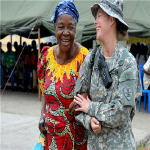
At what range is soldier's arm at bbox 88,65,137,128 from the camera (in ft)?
5.38

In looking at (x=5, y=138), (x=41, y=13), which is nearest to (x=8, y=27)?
(x=41, y=13)

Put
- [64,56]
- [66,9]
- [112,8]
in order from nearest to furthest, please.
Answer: [112,8], [66,9], [64,56]

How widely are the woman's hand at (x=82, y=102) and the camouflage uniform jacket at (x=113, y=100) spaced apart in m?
0.03

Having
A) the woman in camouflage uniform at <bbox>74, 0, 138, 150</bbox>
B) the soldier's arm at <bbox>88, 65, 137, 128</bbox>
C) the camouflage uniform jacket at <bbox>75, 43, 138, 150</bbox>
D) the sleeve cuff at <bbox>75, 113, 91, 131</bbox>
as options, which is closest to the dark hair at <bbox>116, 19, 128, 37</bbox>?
the woman in camouflage uniform at <bbox>74, 0, 138, 150</bbox>

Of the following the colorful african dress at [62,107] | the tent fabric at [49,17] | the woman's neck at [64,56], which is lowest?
the colorful african dress at [62,107]

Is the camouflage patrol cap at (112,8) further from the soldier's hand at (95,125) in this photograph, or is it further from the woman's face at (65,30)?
the soldier's hand at (95,125)

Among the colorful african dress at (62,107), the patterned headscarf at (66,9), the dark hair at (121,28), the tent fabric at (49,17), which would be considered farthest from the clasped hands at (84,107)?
the tent fabric at (49,17)

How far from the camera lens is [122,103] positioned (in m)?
1.64

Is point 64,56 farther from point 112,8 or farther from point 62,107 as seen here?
point 112,8

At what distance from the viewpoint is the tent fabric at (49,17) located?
22.5 feet

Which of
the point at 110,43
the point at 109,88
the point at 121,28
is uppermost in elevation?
the point at 121,28

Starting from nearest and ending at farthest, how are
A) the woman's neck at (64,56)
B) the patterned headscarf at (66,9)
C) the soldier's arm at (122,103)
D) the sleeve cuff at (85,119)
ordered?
the soldier's arm at (122,103), the sleeve cuff at (85,119), the patterned headscarf at (66,9), the woman's neck at (64,56)

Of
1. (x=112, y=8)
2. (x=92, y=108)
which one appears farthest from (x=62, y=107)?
(x=112, y=8)

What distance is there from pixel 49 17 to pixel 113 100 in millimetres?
6184
